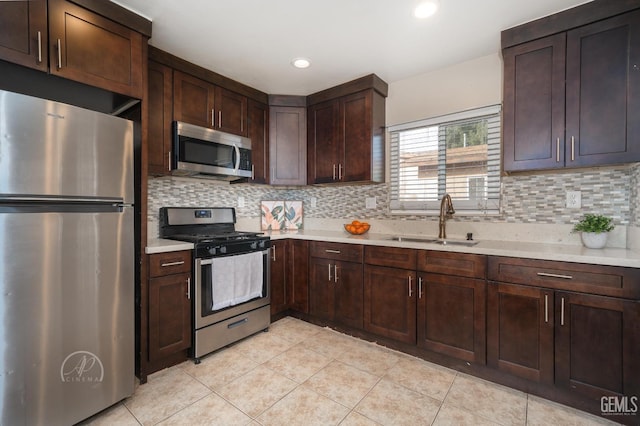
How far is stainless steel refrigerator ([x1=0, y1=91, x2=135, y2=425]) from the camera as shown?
135cm

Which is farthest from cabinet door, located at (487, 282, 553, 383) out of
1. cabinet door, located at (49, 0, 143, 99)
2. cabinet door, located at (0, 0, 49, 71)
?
cabinet door, located at (0, 0, 49, 71)

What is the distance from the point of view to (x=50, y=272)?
1.45m

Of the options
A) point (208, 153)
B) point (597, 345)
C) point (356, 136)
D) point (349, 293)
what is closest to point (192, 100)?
point (208, 153)

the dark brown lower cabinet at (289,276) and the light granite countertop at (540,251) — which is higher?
the light granite countertop at (540,251)

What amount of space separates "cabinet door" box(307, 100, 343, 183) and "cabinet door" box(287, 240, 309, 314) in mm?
766

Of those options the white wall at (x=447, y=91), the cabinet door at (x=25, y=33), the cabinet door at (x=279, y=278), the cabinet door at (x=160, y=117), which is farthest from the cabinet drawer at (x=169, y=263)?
the white wall at (x=447, y=91)

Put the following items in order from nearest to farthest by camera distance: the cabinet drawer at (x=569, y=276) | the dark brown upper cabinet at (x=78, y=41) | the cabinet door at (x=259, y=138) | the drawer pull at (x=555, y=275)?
1. the dark brown upper cabinet at (x=78, y=41)
2. the cabinet drawer at (x=569, y=276)
3. the drawer pull at (x=555, y=275)
4. the cabinet door at (x=259, y=138)

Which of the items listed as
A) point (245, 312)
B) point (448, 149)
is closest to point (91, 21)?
point (245, 312)

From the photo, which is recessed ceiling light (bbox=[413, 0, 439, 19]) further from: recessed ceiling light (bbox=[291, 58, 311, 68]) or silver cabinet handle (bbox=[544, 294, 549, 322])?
silver cabinet handle (bbox=[544, 294, 549, 322])

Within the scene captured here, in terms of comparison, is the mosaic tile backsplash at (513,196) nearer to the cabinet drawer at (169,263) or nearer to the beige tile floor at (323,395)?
the cabinet drawer at (169,263)

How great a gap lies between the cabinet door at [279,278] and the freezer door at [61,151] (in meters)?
1.45

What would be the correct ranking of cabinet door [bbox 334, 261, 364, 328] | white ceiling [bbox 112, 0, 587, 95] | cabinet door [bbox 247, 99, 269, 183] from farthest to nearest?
cabinet door [bbox 247, 99, 269, 183] → cabinet door [bbox 334, 261, 364, 328] → white ceiling [bbox 112, 0, 587, 95]

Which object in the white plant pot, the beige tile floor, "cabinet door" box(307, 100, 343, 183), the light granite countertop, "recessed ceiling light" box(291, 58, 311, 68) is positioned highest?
"recessed ceiling light" box(291, 58, 311, 68)

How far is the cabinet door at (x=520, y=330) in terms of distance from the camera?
1792mm
